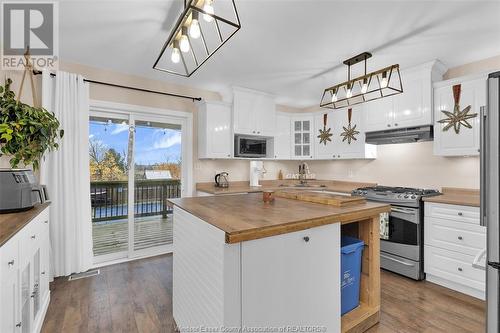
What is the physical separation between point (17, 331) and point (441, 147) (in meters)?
4.00

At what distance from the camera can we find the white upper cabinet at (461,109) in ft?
8.45

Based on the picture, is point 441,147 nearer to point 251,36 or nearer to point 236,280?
point 251,36

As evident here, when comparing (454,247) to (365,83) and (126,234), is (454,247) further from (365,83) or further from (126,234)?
(126,234)

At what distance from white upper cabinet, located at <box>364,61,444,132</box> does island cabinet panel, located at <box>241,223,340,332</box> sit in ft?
7.67

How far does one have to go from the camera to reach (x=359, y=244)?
6.05ft

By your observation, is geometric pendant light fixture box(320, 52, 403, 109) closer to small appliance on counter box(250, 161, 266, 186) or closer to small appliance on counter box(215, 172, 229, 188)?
small appliance on counter box(250, 161, 266, 186)

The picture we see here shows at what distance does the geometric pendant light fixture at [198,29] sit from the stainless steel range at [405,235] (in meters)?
2.60

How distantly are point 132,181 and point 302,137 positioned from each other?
2984 mm

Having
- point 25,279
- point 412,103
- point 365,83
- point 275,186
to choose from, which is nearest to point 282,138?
point 275,186

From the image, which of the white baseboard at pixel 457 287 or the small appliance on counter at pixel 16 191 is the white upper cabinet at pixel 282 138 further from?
the small appliance on counter at pixel 16 191

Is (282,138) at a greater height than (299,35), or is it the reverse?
(299,35)

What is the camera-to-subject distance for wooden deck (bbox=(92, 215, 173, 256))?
11.1ft

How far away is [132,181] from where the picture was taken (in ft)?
11.3

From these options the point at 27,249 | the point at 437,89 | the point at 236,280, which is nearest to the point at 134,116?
the point at 27,249
